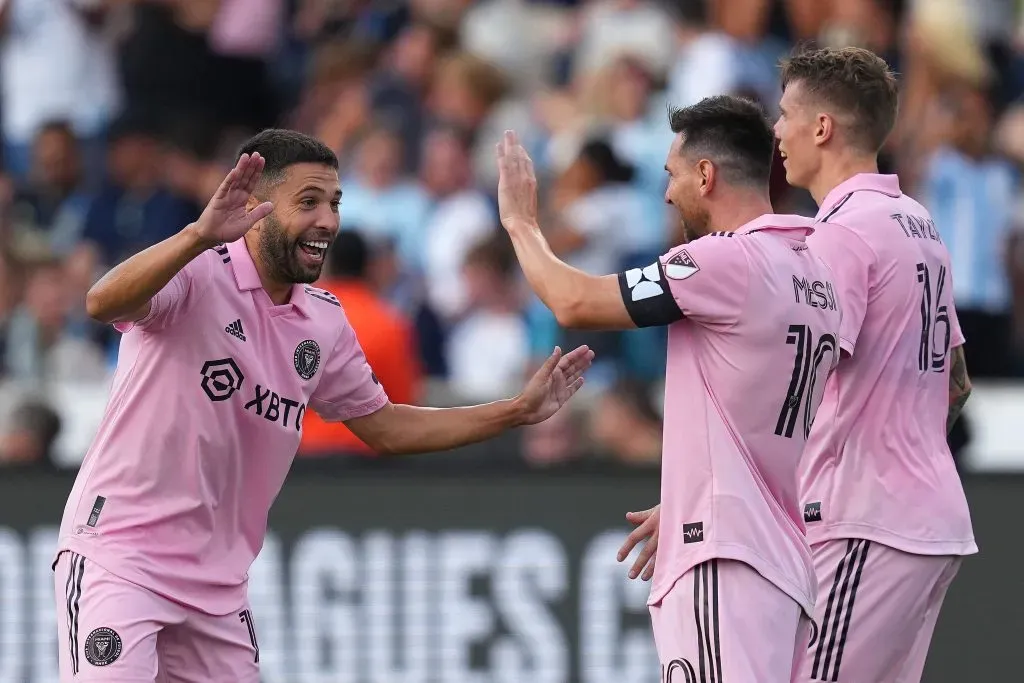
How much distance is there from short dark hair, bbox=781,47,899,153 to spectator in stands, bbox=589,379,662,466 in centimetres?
406

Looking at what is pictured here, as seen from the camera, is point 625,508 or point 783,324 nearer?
point 783,324

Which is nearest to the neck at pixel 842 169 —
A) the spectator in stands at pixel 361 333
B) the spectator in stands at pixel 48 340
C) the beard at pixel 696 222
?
the beard at pixel 696 222

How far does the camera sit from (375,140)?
12547 millimetres

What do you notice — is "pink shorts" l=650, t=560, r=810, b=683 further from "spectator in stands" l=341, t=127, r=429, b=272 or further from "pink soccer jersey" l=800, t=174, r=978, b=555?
"spectator in stands" l=341, t=127, r=429, b=272

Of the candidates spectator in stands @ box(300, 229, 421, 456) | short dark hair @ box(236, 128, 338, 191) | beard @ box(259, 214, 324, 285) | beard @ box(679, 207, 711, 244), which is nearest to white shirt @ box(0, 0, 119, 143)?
spectator in stands @ box(300, 229, 421, 456)

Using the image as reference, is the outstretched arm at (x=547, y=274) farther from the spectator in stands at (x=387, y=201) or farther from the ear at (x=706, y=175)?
the spectator in stands at (x=387, y=201)

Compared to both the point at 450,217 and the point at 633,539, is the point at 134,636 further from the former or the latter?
the point at 450,217

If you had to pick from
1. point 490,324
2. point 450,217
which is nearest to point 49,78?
point 450,217

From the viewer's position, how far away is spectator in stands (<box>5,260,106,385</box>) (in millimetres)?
11305

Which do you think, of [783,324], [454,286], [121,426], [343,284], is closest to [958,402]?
[783,324]

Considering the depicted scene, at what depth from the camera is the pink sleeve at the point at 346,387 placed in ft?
21.3

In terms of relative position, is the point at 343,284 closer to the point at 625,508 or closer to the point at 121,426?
the point at 625,508

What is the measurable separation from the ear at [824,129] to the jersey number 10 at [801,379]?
0.92 m

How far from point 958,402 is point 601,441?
3.85 m
